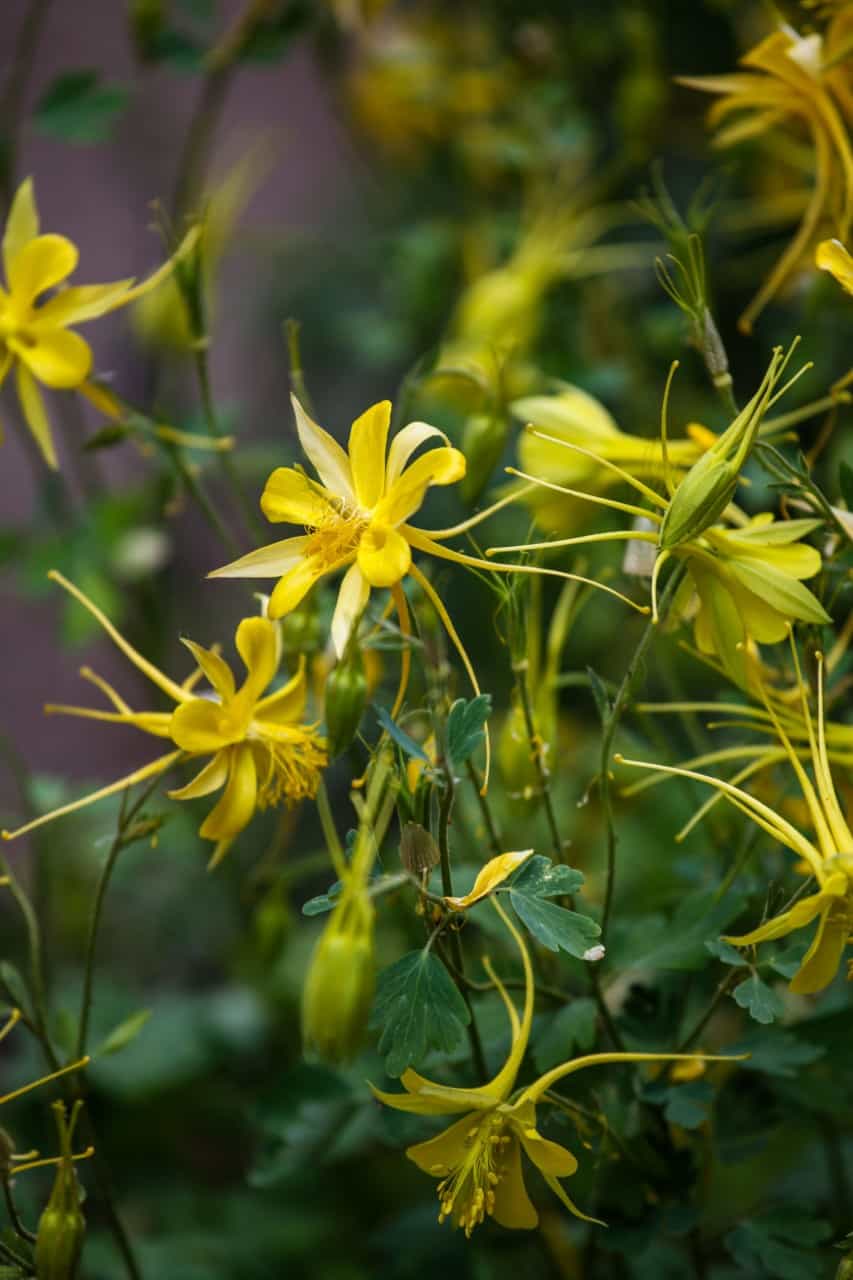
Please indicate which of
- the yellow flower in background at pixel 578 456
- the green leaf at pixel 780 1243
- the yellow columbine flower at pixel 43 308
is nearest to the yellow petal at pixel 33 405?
the yellow columbine flower at pixel 43 308

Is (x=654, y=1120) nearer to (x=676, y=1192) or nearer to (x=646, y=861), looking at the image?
(x=676, y=1192)

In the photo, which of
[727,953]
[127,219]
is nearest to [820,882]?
[727,953]

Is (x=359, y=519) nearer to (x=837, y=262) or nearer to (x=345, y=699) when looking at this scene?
(x=345, y=699)

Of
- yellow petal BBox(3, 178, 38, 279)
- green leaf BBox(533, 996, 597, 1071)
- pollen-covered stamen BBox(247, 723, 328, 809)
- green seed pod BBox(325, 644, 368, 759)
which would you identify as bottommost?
green leaf BBox(533, 996, 597, 1071)

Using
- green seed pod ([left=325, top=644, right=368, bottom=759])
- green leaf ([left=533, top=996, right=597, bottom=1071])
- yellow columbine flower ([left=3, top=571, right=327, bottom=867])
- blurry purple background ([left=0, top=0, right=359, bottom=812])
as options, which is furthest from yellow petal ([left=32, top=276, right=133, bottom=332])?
blurry purple background ([left=0, top=0, right=359, bottom=812])

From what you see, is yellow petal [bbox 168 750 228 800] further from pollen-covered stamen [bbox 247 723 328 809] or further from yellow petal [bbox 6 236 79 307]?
yellow petal [bbox 6 236 79 307]

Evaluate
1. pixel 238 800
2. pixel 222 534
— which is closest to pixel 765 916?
pixel 238 800

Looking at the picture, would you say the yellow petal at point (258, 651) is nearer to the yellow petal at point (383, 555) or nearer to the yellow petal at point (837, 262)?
the yellow petal at point (383, 555)
